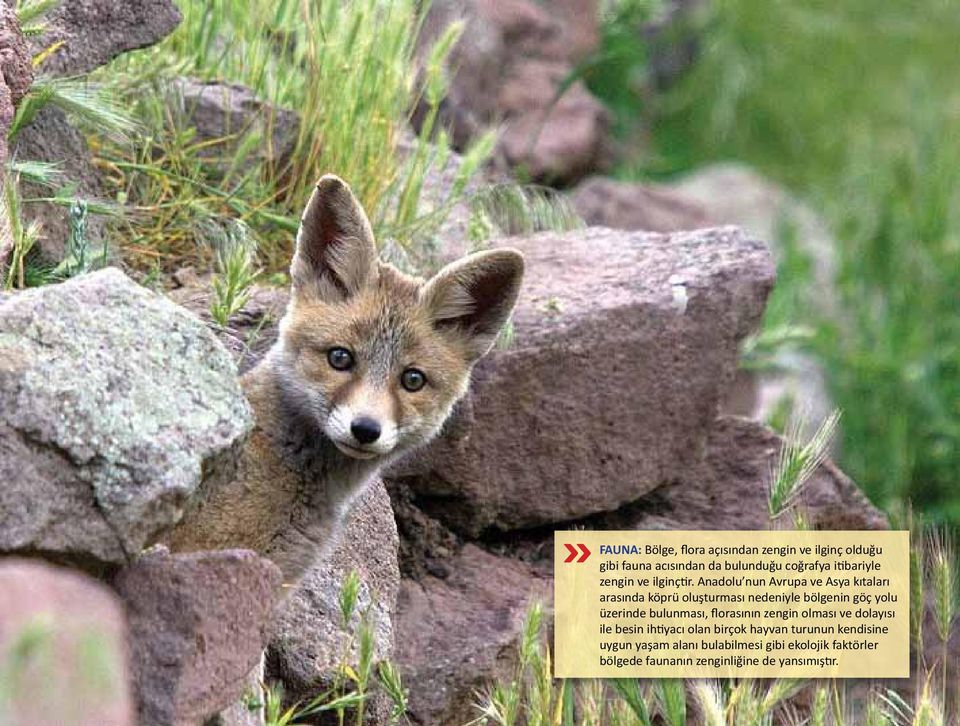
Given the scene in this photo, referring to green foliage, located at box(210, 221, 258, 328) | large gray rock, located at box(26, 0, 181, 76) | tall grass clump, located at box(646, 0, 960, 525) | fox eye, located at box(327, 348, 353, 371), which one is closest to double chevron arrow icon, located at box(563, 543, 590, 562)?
fox eye, located at box(327, 348, 353, 371)

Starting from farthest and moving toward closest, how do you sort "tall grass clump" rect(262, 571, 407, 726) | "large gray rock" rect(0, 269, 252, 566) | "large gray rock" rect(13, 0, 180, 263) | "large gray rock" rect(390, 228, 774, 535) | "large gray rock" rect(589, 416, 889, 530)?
"large gray rock" rect(589, 416, 889, 530), "large gray rock" rect(390, 228, 774, 535), "large gray rock" rect(13, 0, 180, 263), "tall grass clump" rect(262, 571, 407, 726), "large gray rock" rect(0, 269, 252, 566)

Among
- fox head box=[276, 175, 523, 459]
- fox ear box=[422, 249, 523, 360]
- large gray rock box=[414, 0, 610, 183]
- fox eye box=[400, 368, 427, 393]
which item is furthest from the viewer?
large gray rock box=[414, 0, 610, 183]

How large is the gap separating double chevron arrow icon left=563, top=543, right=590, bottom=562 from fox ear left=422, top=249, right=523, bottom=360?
2.65 feet

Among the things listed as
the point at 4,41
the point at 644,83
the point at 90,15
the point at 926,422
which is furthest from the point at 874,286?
the point at 4,41

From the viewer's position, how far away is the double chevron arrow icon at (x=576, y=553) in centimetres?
494

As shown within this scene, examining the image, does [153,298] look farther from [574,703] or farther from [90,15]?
[574,703]

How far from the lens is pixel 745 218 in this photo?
38.6 ft

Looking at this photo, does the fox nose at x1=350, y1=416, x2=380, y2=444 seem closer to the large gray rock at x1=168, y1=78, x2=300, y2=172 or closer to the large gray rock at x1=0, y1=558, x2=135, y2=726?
the large gray rock at x1=0, y1=558, x2=135, y2=726

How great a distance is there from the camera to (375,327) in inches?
168

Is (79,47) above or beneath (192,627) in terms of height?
above

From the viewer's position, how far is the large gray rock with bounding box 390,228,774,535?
529cm

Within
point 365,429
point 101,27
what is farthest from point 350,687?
point 101,27

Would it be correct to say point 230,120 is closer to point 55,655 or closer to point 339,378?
point 339,378

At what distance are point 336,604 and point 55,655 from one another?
7.35 ft
